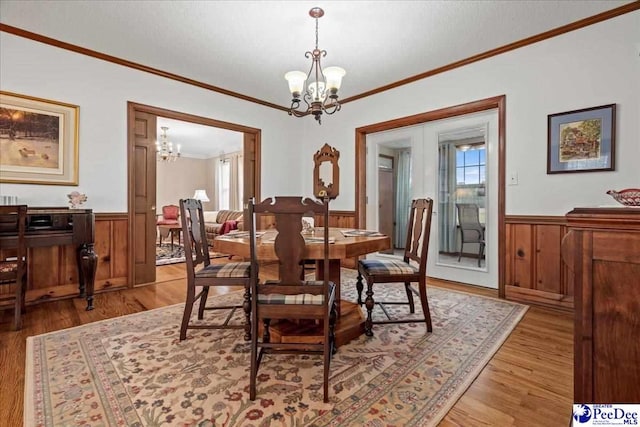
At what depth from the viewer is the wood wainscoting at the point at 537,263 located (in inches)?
107

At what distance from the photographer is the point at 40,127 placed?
9.30 feet

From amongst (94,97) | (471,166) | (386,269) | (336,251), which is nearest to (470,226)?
(471,166)

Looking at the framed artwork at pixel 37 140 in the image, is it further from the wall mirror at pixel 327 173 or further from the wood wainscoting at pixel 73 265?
the wall mirror at pixel 327 173

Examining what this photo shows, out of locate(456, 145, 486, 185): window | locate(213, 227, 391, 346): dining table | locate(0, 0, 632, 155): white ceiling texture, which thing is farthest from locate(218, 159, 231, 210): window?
locate(213, 227, 391, 346): dining table

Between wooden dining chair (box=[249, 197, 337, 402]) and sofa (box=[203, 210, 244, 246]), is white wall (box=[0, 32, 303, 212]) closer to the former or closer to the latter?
sofa (box=[203, 210, 244, 246])

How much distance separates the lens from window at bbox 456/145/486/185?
11.2ft

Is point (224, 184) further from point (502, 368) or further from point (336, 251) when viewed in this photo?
point (502, 368)

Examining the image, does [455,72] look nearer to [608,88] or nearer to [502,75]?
[502,75]

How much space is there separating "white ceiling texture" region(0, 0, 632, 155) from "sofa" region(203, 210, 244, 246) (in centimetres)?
295

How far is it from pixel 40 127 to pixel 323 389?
341cm

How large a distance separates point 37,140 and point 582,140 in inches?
193

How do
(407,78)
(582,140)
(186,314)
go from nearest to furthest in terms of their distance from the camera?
(186,314)
(582,140)
(407,78)

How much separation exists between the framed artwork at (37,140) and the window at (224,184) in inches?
213

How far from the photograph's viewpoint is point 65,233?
2.61 m
